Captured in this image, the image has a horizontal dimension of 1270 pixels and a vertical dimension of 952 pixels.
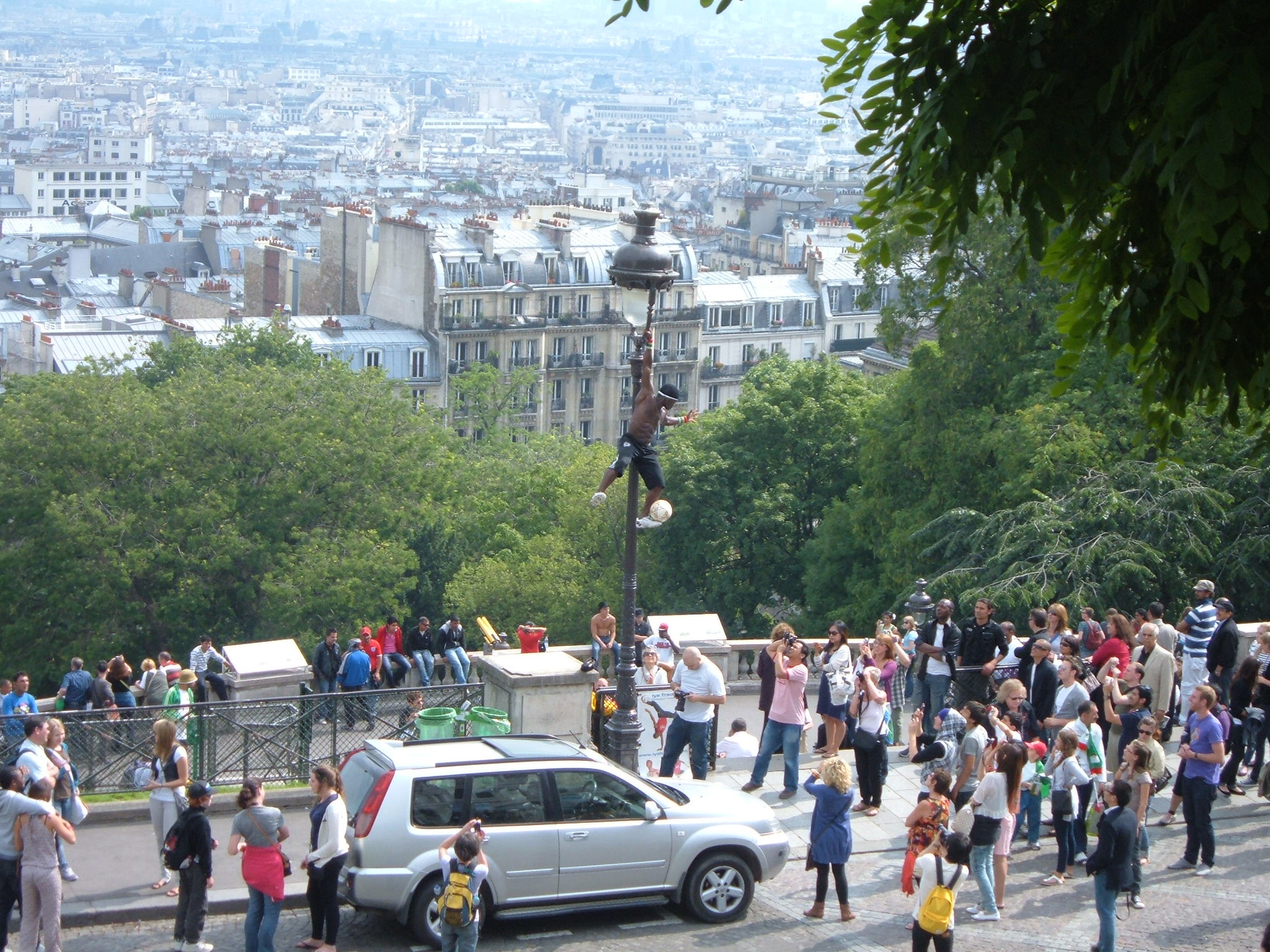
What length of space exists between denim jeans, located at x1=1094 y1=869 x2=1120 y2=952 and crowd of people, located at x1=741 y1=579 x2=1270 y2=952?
0.07 ft

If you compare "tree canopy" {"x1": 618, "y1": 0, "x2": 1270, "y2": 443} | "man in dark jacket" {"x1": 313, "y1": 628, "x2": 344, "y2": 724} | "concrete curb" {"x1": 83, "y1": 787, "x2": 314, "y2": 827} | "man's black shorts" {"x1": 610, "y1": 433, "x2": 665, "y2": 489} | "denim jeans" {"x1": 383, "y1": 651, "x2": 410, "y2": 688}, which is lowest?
"denim jeans" {"x1": 383, "y1": 651, "x2": 410, "y2": 688}

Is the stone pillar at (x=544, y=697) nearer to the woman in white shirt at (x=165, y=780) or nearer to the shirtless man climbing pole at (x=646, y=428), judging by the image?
the shirtless man climbing pole at (x=646, y=428)

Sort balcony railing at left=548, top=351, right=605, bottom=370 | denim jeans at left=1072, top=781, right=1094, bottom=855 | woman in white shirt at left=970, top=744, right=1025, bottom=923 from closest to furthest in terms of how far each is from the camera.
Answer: woman in white shirt at left=970, top=744, right=1025, bottom=923 < denim jeans at left=1072, top=781, right=1094, bottom=855 < balcony railing at left=548, top=351, right=605, bottom=370

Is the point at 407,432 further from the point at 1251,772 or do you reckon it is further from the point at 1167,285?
the point at 1167,285

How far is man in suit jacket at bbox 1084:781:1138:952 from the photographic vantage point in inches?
530

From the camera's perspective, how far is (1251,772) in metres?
18.2

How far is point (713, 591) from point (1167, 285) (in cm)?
3935

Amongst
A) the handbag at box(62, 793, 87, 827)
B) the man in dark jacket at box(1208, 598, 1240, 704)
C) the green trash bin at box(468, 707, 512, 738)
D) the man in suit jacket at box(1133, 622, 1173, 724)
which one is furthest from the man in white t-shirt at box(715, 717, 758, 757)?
Result: the handbag at box(62, 793, 87, 827)

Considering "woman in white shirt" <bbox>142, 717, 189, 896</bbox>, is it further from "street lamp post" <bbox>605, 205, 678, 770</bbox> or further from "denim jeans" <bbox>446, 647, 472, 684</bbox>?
"denim jeans" <bbox>446, 647, 472, 684</bbox>

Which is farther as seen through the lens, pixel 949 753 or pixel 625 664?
pixel 625 664

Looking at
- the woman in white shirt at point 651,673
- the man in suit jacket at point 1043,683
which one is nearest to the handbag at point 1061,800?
the man in suit jacket at point 1043,683

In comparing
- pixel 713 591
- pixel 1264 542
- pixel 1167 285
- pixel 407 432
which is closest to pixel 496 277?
pixel 407 432

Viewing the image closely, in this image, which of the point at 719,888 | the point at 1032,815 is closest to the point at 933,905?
the point at 719,888

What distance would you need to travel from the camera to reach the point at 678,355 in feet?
320
